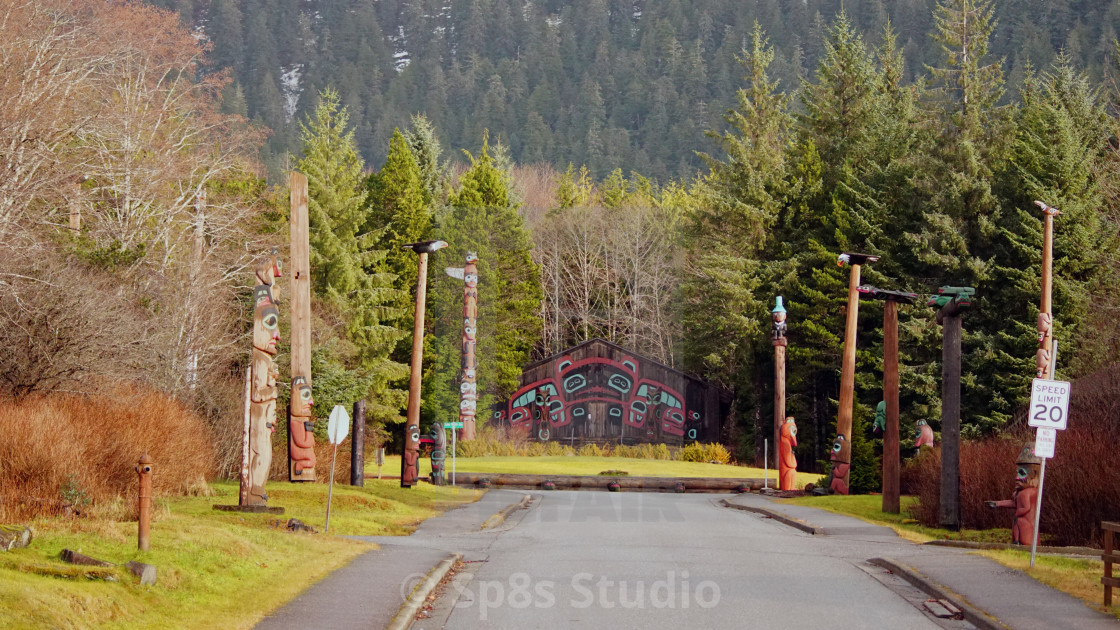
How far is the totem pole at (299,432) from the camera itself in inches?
883

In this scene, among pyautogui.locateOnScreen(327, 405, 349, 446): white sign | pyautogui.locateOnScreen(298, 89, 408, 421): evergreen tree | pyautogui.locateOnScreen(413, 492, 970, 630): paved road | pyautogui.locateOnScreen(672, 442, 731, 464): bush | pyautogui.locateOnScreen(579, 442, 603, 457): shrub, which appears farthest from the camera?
pyautogui.locateOnScreen(298, 89, 408, 421): evergreen tree

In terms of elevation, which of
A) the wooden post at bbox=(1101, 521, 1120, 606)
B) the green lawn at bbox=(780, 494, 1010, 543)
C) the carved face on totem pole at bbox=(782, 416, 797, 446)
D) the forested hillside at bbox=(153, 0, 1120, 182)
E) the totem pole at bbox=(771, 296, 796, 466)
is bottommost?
the green lawn at bbox=(780, 494, 1010, 543)

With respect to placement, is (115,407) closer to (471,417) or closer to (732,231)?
(471,417)

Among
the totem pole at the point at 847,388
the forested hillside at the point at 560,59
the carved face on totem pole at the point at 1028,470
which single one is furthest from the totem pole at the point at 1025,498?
the forested hillside at the point at 560,59

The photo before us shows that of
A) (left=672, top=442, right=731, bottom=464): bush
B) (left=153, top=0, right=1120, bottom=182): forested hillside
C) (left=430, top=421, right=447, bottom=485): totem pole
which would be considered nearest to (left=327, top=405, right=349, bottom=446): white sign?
(left=430, top=421, right=447, bottom=485): totem pole

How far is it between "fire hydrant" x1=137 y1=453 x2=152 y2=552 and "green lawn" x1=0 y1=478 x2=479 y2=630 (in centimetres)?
16

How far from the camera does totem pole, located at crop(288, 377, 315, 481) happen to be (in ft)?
73.6

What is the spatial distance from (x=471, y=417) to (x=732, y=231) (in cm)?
2274

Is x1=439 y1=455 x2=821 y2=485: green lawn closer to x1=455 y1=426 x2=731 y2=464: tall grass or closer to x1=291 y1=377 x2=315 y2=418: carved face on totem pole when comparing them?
x1=455 y1=426 x2=731 y2=464: tall grass

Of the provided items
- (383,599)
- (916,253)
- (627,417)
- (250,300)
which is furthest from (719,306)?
(383,599)

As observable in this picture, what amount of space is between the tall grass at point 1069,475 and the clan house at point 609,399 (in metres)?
23.0

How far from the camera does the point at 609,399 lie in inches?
2103

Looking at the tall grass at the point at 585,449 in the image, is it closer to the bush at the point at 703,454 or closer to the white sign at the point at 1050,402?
the bush at the point at 703,454

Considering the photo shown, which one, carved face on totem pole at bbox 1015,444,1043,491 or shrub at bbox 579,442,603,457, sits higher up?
carved face on totem pole at bbox 1015,444,1043,491
